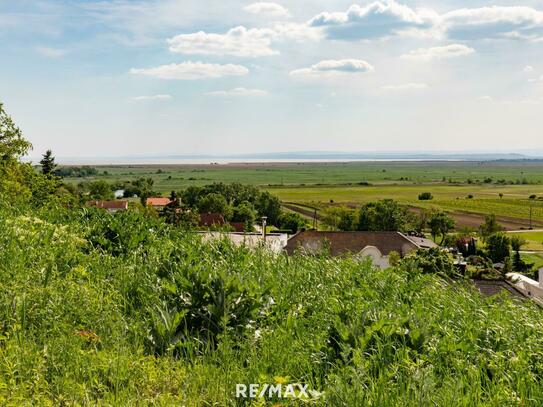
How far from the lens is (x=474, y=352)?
3.78 m

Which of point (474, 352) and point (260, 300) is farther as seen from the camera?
point (260, 300)

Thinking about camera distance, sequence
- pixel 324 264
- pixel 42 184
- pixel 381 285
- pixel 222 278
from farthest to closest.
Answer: pixel 42 184, pixel 324 264, pixel 381 285, pixel 222 278

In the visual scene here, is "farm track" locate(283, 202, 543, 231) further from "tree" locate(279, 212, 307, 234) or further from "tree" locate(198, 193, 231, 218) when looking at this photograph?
"tree" locate(198, 193, 231, 218)

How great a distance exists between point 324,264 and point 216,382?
114 inches

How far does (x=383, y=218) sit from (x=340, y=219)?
6317mm

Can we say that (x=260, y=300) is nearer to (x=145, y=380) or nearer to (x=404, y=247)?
(x=145, y=380)

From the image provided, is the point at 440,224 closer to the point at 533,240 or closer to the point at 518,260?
the point at 533,240

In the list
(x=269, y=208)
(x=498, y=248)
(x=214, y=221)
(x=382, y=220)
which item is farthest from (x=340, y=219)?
(x=214, y=221)

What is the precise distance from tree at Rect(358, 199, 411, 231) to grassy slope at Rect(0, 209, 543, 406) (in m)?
65.4

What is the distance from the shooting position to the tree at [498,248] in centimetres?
5784

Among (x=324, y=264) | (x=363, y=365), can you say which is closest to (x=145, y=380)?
(x=363, y=365)

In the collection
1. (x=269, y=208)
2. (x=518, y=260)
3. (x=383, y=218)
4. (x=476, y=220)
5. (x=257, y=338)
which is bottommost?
(x=518, y=260)

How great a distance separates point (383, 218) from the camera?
7006 centimetres

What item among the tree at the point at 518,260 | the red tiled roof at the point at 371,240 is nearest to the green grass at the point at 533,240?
the tree at the point at 518,260
